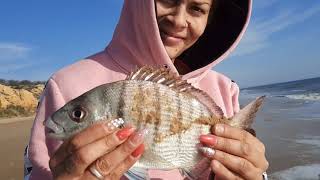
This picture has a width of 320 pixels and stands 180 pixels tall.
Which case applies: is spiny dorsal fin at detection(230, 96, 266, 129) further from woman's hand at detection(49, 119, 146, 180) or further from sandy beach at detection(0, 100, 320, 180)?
sandy beach at detection(0, 100, 320, 180)

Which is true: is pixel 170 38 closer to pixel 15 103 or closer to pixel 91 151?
pixel 91 151

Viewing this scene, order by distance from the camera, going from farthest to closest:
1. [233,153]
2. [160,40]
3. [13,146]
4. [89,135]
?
1. [13,146]
2. [160,40]
3. [233,153]
4. [89,135]

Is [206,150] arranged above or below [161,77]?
below

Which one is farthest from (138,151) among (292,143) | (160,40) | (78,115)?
(292,143)

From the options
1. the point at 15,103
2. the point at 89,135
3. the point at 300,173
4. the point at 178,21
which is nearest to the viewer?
the point at 89,135

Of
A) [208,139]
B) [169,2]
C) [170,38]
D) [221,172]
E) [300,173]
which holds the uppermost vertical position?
[169,2]
